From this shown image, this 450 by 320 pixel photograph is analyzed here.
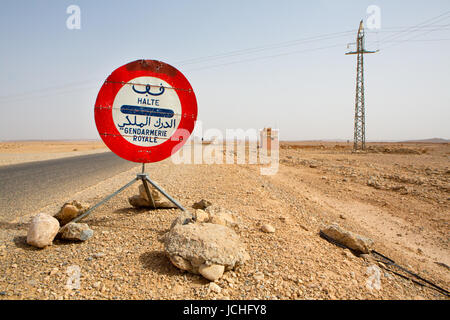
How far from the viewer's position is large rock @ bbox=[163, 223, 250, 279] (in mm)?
2334

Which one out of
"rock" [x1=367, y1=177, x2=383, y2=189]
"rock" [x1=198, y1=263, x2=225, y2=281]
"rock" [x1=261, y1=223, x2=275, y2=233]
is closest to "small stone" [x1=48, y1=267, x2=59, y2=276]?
"rock" [x1=198, y1=263, x2=225, y2=281]

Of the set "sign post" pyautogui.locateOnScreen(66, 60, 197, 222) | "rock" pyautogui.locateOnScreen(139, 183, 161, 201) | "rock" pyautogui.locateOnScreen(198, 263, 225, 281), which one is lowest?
"rock" pyautogui.locateOnScreen(198, 263, 225, 281)

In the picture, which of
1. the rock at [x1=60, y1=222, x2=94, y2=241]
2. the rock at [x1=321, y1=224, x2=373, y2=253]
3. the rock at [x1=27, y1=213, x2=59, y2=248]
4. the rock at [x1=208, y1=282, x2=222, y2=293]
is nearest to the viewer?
the rock at [x1=208, y1=282, x2=222, y2=293]

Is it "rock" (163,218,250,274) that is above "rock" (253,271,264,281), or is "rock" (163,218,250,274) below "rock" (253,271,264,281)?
above

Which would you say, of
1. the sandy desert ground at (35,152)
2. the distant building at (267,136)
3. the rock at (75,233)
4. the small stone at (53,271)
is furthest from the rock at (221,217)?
the distant building at (267,136)

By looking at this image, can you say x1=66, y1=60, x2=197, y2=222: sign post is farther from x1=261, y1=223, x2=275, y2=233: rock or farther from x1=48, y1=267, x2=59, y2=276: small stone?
x1=261, y1=223, x2=275, y2=233: rock

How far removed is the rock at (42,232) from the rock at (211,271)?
1713 millimetres

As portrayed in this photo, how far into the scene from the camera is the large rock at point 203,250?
233 centimetres

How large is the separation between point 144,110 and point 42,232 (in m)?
1.80

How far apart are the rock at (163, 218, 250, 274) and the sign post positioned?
135cm

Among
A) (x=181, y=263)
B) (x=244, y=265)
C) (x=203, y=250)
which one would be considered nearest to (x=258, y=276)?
(x=244, y=265)

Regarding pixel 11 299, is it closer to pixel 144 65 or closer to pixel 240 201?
pixel 144 65

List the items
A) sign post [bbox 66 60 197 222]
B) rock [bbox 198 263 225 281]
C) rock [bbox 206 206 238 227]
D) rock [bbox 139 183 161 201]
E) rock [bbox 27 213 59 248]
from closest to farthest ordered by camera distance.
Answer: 1. rock [bbox 198 263 225 281]
2. rock [bbox 27 213 59 248]
3. rock [bbox 206 206 238 227]
4. sign post [bbox 66 60 197 222]
5. rock [bbox 139 183 161 201]
